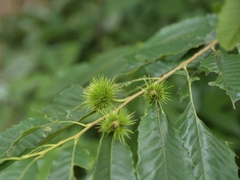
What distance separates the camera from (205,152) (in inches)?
22.0

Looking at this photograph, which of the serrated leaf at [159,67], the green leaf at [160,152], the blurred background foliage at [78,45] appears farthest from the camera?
the blurred background foliage at [78,45]

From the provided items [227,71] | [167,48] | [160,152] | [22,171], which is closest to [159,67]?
[167,48]

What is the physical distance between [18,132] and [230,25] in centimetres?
44

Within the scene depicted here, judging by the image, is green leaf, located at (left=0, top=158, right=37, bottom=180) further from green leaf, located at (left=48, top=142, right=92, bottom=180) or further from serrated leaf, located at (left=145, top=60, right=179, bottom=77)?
serrated leaf, located at (left=145, top=60, right=179, bottom=77)

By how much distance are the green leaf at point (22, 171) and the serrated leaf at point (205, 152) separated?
0.86ft

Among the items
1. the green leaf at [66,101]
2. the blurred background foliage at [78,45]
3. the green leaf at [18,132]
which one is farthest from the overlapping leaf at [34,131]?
the blurred background foliage at [78,45]

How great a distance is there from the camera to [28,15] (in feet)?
7.77

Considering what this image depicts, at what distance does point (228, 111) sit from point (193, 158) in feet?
3.69

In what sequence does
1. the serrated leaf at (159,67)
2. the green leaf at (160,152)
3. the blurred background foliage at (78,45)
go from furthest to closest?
the blurred background foliage at (78,45)
the serrated leaf at (159,67)
the green leaf at (160,152)

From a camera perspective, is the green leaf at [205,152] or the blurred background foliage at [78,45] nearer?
the green leaf at [205,152]

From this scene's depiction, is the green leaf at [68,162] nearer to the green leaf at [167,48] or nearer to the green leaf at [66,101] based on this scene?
the green leaf at [66,101]

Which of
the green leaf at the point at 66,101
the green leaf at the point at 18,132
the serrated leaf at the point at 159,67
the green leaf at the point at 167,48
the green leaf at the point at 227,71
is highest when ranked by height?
the green leaf at the point at 167,48

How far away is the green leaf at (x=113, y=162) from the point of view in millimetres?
544

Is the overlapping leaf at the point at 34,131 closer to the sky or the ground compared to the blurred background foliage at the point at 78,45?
closer to the ground
